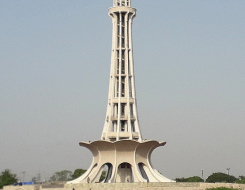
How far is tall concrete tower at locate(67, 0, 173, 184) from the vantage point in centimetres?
6241

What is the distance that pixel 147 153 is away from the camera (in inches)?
2530

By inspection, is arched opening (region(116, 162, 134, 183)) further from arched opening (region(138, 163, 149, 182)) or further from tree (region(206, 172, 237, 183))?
tree (region(206, 172, 237, 183))

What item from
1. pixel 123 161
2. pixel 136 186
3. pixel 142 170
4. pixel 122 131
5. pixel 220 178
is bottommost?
pixel 136 186

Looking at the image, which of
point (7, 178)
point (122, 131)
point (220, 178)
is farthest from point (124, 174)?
point (220, 178)

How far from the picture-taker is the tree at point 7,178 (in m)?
76.2

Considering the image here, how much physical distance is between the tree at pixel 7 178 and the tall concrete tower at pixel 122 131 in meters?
16.4

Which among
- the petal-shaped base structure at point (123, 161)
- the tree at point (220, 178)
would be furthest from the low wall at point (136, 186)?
the tree at point (220, 178)

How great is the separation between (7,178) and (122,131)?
822 inches

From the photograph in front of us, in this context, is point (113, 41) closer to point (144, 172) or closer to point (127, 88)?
Answer: point (127, 88)

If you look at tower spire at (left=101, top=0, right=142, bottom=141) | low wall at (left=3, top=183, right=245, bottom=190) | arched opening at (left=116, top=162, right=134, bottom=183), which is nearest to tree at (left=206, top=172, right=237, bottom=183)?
arched opening at (left=116, top=162, right=134, bottom=183)

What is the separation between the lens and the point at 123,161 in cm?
6278

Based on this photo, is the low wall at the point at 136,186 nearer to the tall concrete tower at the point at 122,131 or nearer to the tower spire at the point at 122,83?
the tall concrete tower at the point at 122,131

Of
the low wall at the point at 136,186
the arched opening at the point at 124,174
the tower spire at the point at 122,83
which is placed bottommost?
the low wall at the point at 136,186

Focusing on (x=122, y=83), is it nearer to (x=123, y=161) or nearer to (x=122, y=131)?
(x=122, y=131)
